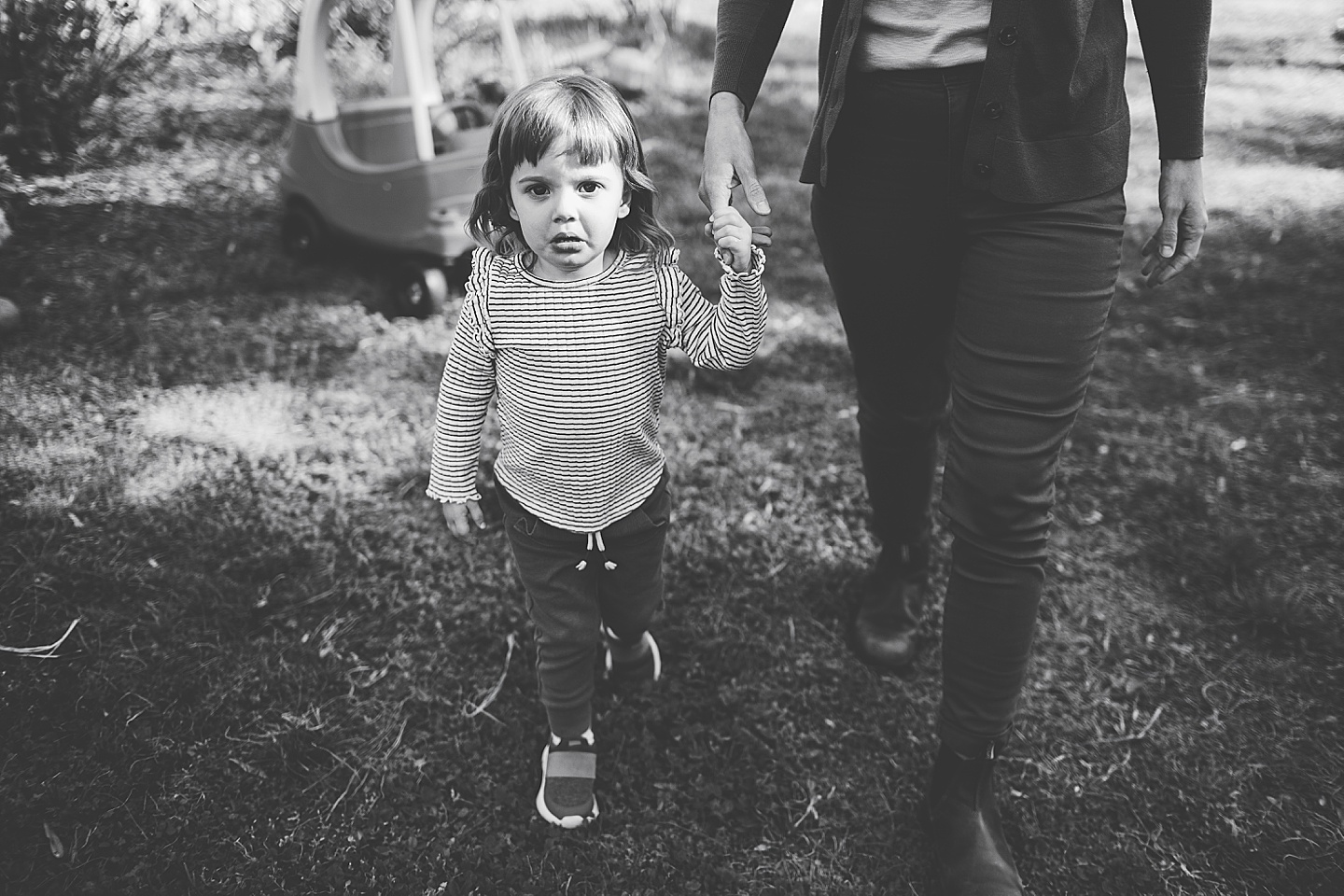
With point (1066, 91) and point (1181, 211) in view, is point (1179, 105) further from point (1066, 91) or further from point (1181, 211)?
point (1066, 91)

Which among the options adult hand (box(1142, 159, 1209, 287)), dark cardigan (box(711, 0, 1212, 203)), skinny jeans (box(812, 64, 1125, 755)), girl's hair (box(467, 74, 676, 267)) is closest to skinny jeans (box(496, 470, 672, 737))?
girl's hair (box(467, 74, 676, 267))

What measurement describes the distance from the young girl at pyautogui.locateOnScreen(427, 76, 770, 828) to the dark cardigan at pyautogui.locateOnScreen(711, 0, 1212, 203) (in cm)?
37

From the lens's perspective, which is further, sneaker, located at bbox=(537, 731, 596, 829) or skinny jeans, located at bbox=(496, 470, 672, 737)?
sneaker, located at bbox=(537, 731, 596, 829)

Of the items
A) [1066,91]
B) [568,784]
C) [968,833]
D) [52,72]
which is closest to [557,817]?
[568,784]

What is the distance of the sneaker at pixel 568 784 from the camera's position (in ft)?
6.33

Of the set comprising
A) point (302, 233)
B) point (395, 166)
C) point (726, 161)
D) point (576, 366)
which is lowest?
point (302, 233)

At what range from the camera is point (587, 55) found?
6.19 m

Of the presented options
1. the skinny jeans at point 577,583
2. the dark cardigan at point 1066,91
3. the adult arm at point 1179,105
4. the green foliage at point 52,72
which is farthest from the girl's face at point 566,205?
the green foliage at point 52,72

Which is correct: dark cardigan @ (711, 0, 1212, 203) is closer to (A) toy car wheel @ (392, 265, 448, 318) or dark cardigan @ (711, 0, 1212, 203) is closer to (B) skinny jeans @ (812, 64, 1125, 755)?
(B) skinny jeans @ (812, 64, 1125, 755)

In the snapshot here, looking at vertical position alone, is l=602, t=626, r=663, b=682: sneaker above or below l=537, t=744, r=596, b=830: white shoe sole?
above

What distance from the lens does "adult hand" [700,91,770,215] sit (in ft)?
5.24

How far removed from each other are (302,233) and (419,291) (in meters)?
0.72

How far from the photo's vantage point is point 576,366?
5.48ft

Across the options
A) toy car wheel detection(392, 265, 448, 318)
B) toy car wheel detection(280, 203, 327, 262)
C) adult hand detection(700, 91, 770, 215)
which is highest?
adult hand detection(700, 91, 770, 215)
